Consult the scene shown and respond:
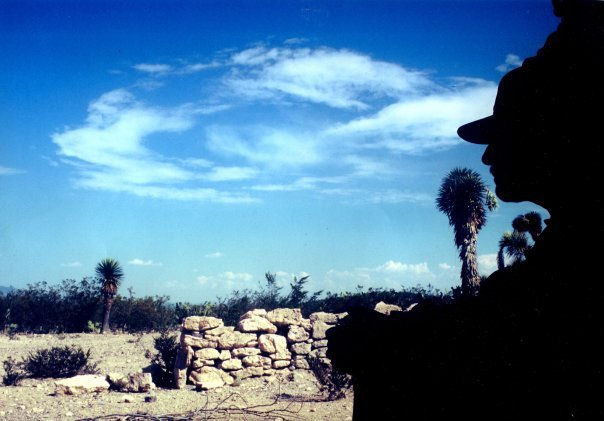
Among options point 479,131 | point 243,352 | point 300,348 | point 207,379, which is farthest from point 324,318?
point 479,131

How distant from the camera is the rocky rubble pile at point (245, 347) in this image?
10.8 metres

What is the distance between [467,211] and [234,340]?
43.3 feet

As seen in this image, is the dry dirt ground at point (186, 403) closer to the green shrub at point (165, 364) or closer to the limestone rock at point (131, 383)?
the limestone rock at point (131, 383)

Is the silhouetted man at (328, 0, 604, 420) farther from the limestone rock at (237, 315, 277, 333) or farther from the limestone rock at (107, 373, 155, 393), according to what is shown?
the limestone rock at (237, 315, 277, 333)

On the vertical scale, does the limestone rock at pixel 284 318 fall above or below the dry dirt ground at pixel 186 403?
above

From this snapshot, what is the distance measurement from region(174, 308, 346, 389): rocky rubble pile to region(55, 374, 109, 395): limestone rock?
1908 millimetres

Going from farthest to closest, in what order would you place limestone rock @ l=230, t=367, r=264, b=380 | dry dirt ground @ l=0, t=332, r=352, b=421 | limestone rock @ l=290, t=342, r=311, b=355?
limestone rock @ l=290, t=342, r=311, b=355, limestone rock @ l=230, t=367, r=264, b=380, dry dirt ground @ l=0, t=332, r=352, b=421

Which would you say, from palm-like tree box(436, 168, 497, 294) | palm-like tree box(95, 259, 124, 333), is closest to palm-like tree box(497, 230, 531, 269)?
palm-like tree box(436, 168, 497, 294)

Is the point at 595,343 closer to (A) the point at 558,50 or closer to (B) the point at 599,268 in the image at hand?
(B) the point at 599,268

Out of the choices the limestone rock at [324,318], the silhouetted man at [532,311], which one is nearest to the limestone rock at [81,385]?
the limestone rock at [324,318]

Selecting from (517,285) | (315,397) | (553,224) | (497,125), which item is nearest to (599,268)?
(517,285)

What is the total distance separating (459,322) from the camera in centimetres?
127

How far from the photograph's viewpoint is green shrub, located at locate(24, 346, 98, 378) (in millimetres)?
11172

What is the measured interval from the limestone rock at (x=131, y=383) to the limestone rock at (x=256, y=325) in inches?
116
